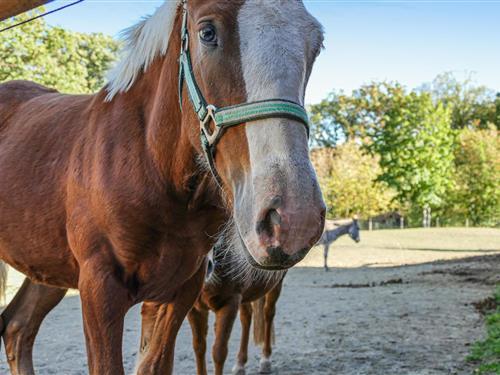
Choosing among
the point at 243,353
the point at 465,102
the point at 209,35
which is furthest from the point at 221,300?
the point at 465,102

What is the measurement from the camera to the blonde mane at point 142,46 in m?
2.29

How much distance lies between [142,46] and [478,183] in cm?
3456

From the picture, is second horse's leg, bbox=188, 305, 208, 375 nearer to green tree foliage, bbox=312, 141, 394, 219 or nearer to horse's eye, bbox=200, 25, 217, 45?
horse's eye, bbox=200, 25, 217, 45

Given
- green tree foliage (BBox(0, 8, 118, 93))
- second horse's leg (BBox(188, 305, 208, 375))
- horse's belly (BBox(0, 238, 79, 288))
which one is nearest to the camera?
horse's belly (BBox(0, 238, 79, 288))

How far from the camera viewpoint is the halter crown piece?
1.61m

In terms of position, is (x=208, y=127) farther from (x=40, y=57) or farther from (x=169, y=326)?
(x=40, y=57)

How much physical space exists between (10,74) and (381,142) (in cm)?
2657

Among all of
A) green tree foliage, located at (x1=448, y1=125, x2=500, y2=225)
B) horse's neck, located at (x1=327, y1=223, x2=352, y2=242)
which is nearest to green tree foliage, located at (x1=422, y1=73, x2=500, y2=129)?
green tree foliage, located at (x1=448, y1=125, x2=500, y2=225)

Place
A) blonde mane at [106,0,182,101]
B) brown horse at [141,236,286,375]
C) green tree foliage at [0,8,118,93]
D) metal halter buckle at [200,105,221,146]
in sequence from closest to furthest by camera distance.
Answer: metal halter buckle at [200,105,221,146], blonde mane at [106,0,182,101], brown horse at [141,236,286,375], green tree foliage at [0,8,118,93]

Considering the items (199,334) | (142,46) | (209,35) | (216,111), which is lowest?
(199,334)

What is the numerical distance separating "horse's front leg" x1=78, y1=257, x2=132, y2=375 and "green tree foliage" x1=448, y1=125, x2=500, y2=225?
34.1 meters

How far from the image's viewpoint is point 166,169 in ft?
7.29

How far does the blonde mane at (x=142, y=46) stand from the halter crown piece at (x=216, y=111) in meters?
0.21

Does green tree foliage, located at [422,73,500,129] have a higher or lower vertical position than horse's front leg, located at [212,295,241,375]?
higher
